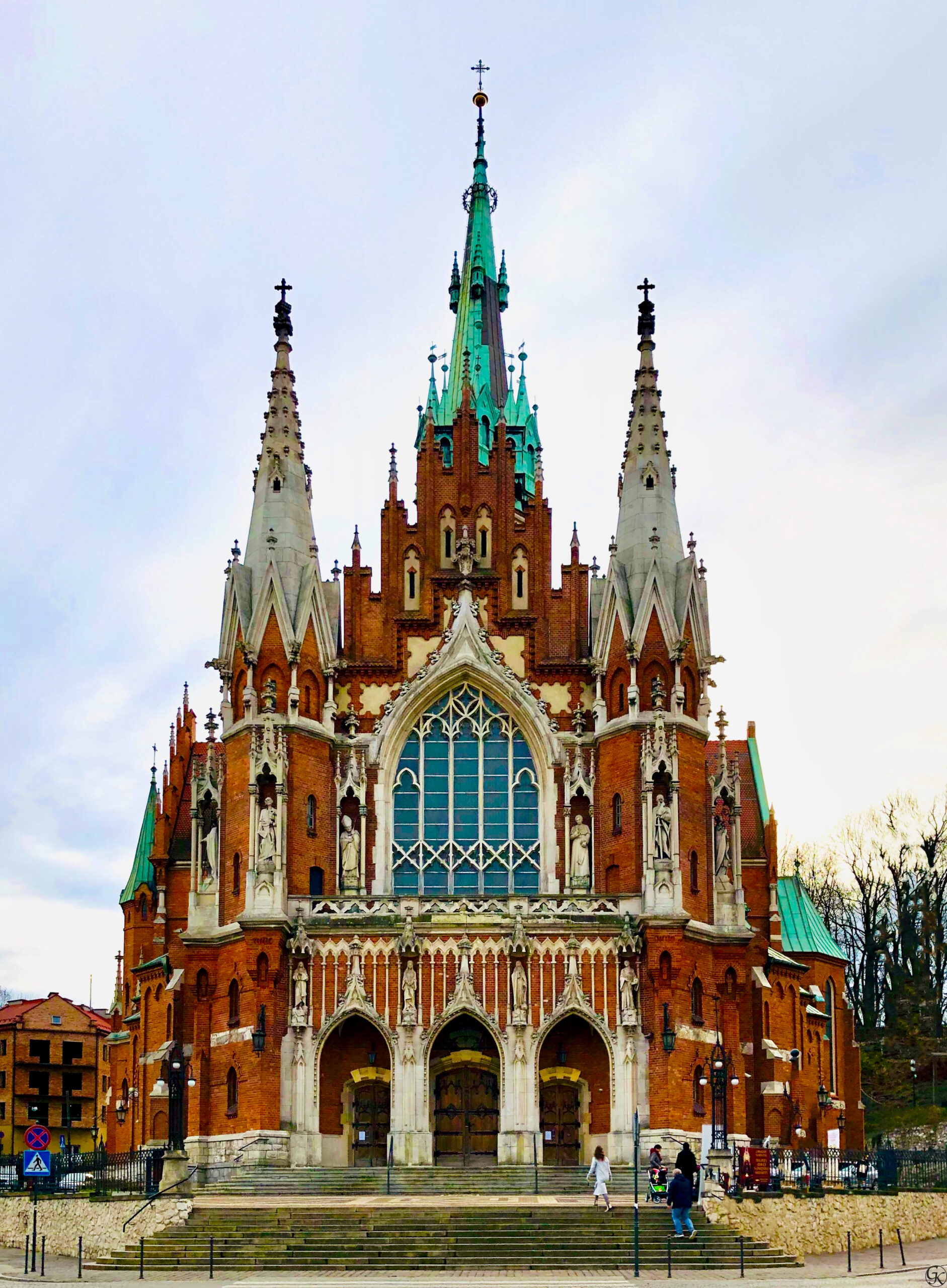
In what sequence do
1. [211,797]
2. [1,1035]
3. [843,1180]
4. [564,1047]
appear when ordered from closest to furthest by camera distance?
[843,1180], [564,1047], [211,797], [1,1035]

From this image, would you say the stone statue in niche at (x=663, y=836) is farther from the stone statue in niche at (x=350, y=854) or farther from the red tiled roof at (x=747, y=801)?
the stone statue in niche at (x=350, y=854)

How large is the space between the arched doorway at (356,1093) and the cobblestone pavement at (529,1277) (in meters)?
9.88

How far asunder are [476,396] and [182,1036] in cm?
2210

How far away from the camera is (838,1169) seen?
133 ft

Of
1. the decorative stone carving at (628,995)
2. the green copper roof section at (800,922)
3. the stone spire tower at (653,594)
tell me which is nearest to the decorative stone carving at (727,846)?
the stone spire tower at (653,594)

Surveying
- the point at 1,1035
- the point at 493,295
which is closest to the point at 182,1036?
the point at 493,295

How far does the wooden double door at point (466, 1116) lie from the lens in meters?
44.3

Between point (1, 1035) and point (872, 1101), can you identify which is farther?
point (1, 1035)

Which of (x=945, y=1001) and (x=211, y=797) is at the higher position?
(x=211, y=797)

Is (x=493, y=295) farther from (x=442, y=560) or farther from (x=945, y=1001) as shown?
(x=945, y=1001)

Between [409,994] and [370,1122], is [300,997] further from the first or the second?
[370,1122]

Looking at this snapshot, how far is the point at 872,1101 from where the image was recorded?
75438mm

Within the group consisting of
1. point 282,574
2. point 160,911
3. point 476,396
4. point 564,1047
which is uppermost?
point 476,396

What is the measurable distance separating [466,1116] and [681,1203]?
11573 millimetres
